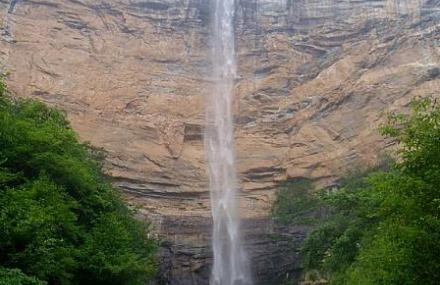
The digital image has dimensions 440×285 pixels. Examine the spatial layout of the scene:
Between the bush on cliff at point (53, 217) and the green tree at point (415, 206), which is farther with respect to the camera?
the bush on cliff at point (53, 217)

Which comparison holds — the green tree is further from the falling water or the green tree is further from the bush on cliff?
the falling water

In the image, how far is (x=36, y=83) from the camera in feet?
89.2

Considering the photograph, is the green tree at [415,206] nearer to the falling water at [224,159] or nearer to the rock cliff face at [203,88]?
the rock cliff face at [203,88]

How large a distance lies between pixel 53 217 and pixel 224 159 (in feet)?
61.7

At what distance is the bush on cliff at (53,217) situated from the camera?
9.05 m

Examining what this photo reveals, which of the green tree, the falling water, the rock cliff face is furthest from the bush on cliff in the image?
the rock cliff face

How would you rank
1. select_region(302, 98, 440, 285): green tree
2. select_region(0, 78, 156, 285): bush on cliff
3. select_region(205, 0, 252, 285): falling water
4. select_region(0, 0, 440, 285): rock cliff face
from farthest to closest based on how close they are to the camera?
select_region(0, 0, 440, 285): rock cliff face
select_region(205, 0, 252, 285): falling water
select_region(0, 78, 156, 285): bush on cliff
select_region(302, 98, 440, 285): green tree

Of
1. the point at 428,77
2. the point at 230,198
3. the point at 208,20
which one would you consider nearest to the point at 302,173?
the point at 230,198

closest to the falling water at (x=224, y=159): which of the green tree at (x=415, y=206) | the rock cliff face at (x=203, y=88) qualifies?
the rock cliff face at (x=203, y=88)

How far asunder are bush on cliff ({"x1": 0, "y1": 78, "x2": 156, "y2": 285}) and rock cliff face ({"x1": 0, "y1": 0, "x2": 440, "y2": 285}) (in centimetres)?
911

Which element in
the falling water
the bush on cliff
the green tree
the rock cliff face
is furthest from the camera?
the rock cliff face

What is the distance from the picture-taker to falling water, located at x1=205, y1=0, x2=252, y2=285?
25.2m

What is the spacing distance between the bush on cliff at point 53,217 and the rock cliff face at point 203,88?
9.11 metres

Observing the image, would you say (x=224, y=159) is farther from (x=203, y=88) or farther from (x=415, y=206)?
(x=415, y=206)
